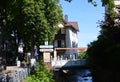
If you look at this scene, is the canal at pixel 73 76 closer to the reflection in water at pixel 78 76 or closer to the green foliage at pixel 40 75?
the reflection in water at pixel 78 76

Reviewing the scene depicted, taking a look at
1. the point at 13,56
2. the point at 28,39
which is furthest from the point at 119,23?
the point at 13,56

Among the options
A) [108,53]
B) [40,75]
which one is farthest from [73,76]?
[108,53]

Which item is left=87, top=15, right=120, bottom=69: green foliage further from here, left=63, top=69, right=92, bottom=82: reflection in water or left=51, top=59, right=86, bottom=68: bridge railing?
left=51, top=59, right=86, bottom=68: bridge railing

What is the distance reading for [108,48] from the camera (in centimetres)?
3372

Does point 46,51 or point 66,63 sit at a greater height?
point 46,51

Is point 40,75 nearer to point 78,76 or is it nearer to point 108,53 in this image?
point 108,53

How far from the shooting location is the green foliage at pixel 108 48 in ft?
105

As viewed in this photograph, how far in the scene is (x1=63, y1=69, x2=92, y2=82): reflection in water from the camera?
5999 cm

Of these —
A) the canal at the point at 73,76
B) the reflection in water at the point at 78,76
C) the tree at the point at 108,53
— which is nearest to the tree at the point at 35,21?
the canal at the point at 73,76

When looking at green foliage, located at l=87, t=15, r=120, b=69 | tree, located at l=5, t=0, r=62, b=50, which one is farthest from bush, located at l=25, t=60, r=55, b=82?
tree, located at l=5, t=0, r=62, b=50

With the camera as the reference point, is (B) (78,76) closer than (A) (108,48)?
No

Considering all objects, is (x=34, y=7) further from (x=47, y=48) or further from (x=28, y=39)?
(x=47, y=48)

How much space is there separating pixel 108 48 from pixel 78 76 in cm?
3283

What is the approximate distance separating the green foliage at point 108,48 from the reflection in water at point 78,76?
65.5 feet
